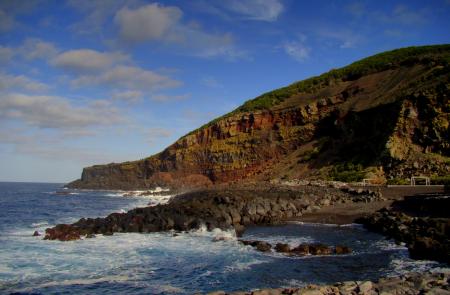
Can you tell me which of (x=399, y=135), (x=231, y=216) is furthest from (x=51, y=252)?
(x=399, y=135)

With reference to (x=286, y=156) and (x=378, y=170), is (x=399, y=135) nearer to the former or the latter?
(x=378, y=170)

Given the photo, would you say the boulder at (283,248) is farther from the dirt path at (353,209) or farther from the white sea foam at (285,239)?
the dirt path at (353,209)

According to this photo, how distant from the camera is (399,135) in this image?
52.2 m

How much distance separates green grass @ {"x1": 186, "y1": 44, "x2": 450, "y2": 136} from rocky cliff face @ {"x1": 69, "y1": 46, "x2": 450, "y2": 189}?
297 mm

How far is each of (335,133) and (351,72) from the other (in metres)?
22.3

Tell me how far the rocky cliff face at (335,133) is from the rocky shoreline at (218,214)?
48.7 ft

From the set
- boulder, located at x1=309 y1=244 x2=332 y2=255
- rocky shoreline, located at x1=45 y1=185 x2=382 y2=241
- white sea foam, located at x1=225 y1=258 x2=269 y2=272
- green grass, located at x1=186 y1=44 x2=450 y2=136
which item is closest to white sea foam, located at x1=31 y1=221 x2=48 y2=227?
rocky shoreline, located at x1=45 y1=185 x2=382 y2=241

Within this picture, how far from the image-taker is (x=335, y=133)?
71812 millimetres

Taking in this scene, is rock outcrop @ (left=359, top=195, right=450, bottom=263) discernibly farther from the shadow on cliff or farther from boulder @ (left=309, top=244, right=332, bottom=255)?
the shadow on cliff

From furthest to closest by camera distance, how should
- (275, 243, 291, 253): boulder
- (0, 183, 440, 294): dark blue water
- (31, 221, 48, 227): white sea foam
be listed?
(31, 221, 48, 227): white sea foam
(275, 243, 291, 253): boulder
(0, 183, 440, 294): dark blue water

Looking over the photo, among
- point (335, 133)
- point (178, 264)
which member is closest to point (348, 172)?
point (335, 133)

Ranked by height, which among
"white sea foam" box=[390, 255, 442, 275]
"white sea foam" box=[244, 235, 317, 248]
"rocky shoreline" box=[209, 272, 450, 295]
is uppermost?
"rocky shoreline" box=[209, 272, 450, 295]

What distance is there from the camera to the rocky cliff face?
51312 mm

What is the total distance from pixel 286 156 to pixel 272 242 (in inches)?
2159
